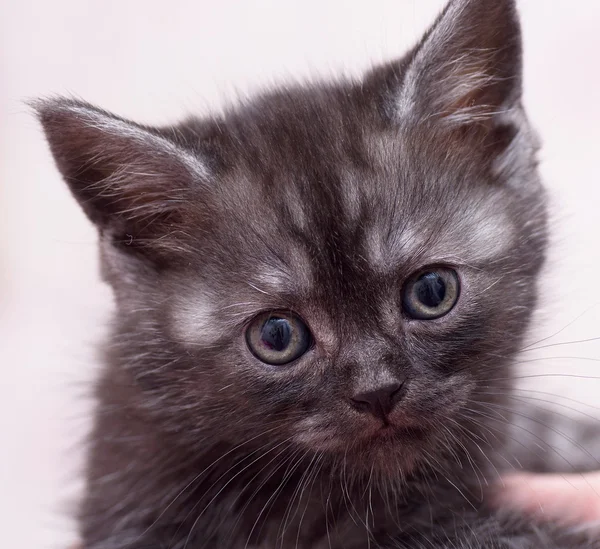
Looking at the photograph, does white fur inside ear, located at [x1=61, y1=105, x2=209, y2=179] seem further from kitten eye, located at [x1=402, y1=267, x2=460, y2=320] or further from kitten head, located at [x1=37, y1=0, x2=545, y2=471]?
kitten eye, located at [x1=402, y1=267, x2=460, y2=320]

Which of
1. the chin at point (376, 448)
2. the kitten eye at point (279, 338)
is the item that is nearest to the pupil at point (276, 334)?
the kitten eye at point (279, 338)

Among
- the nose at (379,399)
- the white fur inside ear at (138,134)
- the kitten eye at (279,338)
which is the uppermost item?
the white fur inside ear at (138,134)

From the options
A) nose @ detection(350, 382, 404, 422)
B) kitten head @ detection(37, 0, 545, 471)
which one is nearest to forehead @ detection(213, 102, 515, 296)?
kitten head @ detection(37, 0, 545, 471)

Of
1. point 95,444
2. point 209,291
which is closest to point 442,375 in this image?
point 209,291

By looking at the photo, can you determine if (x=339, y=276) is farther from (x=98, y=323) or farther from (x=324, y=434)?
→ (x=98, y=323)

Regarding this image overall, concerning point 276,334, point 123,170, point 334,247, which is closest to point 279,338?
point 276,334

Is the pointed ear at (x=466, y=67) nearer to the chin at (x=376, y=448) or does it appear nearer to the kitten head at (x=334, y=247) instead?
the kitten head at (x=334, y=247)

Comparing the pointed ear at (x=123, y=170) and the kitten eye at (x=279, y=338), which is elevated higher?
the pointed ear at (x=123, y=170)
